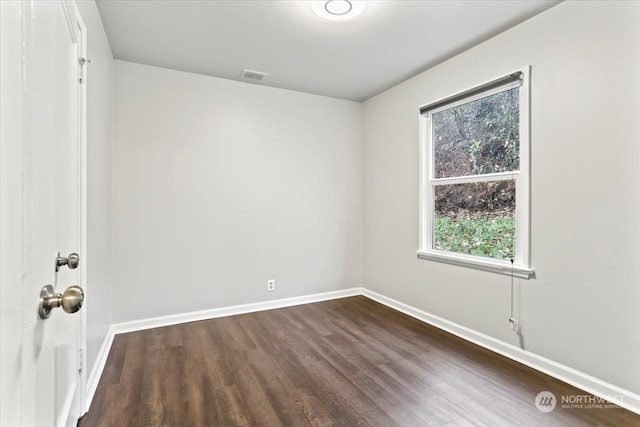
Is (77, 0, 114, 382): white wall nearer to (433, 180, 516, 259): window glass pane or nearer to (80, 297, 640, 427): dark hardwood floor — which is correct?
(80, 297, 640, 427): dark hardwood floor

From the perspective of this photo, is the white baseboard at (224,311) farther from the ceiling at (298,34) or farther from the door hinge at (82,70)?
the ceiling at (298,34)

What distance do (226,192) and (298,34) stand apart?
176 centimetres

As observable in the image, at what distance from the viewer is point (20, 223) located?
2.09 feet

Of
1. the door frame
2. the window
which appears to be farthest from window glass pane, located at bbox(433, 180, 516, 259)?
the door frame

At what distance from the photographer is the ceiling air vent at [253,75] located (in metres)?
3.37

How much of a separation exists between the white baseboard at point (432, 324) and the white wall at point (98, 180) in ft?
0.64

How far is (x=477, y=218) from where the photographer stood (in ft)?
9.67

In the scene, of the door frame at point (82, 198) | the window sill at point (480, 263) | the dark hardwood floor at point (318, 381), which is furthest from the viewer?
the window sill at point (480, 263)

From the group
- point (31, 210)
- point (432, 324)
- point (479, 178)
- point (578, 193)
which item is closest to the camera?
point (31, 210)

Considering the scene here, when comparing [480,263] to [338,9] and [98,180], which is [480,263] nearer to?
[338,9]

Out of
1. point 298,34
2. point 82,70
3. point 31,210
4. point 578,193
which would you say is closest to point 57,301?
point 31,210

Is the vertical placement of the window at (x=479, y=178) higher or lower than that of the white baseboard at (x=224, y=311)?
higher

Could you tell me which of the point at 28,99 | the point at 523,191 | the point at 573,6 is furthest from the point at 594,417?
the point at 28,99

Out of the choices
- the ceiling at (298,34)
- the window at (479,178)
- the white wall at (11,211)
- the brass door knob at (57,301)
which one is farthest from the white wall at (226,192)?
the white wall at (11,211)
